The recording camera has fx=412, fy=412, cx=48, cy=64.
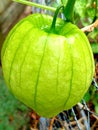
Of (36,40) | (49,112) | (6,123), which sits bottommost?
(6,123)

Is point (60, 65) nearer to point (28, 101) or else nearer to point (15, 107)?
point (28, 101)

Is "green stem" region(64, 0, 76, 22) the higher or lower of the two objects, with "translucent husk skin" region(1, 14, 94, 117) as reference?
higher

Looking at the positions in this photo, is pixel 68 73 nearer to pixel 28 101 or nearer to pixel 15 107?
pixel 28 101

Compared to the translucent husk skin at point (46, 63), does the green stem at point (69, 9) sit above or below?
above

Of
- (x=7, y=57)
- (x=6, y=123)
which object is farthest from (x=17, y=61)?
(x=6, y=123)

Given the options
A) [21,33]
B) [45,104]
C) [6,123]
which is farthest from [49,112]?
[6,123]

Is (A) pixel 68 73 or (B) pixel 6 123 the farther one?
(B) pixel 6 123

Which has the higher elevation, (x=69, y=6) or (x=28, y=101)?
(x=69, y=6)
